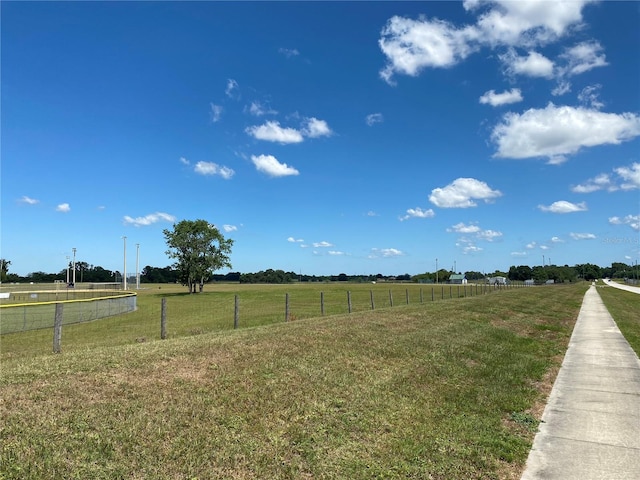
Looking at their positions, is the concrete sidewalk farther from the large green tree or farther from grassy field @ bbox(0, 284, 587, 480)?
the large green tree

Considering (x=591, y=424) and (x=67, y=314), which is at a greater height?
(x=67, y=314)

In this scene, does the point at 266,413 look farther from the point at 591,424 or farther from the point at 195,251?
the point at 195,251

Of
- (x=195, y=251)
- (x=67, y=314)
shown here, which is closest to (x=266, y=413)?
(x=67, y=314)

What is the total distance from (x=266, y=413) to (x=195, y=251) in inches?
2553

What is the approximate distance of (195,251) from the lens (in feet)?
224

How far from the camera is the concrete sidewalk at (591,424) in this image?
187 inches

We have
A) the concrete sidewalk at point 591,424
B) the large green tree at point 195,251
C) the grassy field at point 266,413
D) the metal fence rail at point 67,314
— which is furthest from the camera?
the large green tree at point 195,251

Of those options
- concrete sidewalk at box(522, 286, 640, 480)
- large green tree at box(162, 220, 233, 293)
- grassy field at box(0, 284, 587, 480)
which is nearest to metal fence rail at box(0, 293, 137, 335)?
grassy field at box(0, 284, 587, 480)

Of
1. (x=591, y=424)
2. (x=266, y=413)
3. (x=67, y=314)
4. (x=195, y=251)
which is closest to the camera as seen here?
(x=266, y=413)

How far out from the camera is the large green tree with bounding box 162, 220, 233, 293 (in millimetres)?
67312

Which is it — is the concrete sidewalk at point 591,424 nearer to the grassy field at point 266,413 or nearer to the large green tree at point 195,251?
the grassy field at point 266,413

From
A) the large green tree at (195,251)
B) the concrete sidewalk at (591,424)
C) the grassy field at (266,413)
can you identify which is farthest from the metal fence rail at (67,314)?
the large green tree at (195,251)

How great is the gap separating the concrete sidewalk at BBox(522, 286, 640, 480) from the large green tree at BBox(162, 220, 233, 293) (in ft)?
200

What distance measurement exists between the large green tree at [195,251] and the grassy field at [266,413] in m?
59.8
